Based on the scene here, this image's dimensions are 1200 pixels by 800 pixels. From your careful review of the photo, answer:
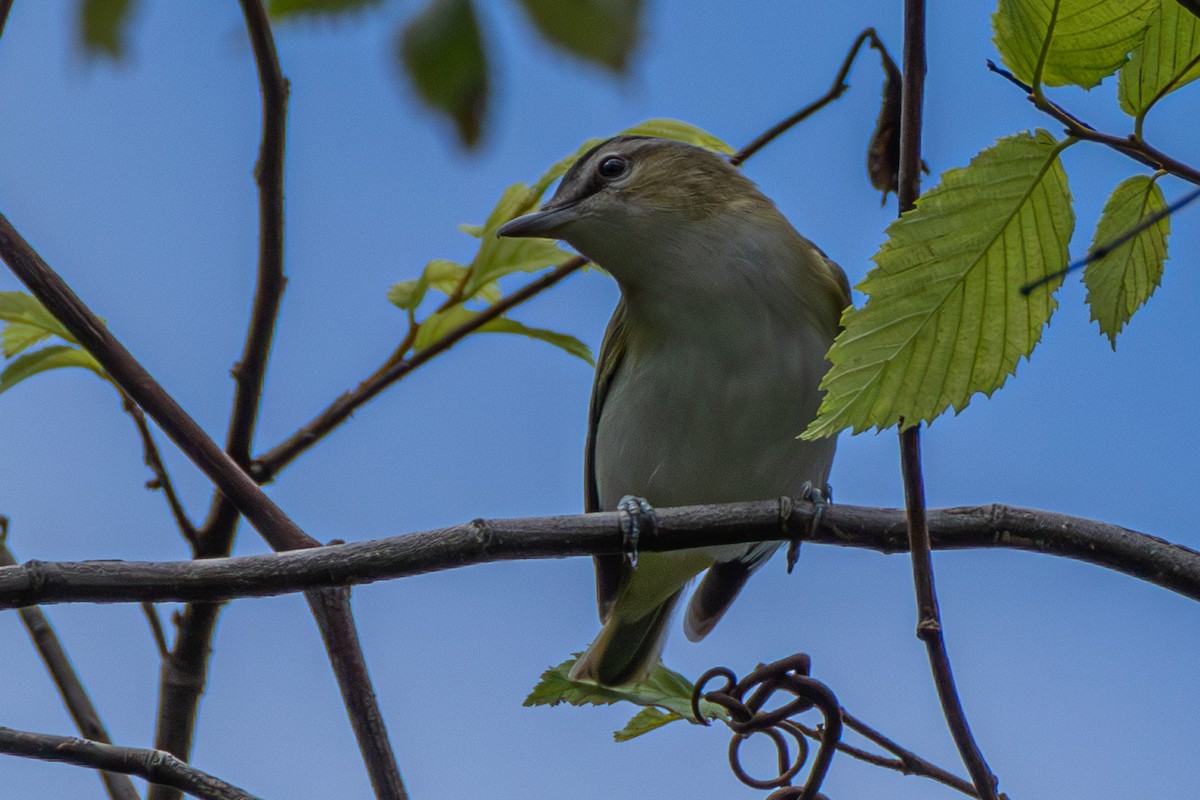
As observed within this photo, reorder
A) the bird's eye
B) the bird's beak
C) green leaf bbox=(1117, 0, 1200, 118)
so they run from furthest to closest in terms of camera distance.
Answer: the bird's eye < the bird's beak < green leaf bbox=(1117, 0, 1200, 118)

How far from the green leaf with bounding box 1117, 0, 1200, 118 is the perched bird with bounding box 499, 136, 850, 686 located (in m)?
2.12

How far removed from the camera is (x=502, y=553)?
1601 millimetres

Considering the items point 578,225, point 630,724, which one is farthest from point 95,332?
point 578,225

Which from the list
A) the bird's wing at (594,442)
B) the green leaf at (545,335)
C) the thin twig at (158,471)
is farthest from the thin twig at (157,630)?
the bird's wing at (594,442)

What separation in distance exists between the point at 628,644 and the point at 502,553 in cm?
279

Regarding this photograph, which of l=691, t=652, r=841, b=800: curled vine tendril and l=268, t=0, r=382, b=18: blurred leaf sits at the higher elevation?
l=268, t=0, r=382, b=18: blurred leaf

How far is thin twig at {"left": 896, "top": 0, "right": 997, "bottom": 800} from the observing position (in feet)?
3.84

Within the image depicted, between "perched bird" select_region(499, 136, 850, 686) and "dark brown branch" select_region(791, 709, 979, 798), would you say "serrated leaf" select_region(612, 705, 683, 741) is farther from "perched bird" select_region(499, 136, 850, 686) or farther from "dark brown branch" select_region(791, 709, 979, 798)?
"perched bird" select_region(499, 136, 850, 686)

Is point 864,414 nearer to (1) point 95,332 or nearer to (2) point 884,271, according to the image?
(2) point 884,271

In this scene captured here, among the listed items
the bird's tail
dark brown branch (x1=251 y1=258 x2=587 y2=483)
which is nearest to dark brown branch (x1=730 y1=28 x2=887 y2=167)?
dark brown branch (x1=251 y1=258 x2=587 y2=483)

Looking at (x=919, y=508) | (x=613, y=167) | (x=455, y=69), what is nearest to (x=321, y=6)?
(x=455, y=69)

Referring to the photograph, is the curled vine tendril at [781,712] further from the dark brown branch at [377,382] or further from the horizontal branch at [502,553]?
the dark brown branch at [377,382]

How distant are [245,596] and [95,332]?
26.5 inches

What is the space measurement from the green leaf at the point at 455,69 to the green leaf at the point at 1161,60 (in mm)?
694
